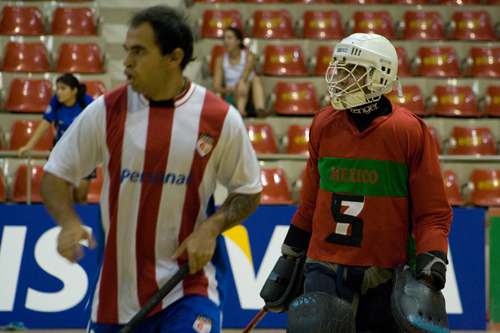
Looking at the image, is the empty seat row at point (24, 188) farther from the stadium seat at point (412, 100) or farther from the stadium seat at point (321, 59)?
the stadium seat at point (412, 100)

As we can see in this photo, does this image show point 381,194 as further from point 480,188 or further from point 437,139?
Result: point 437,139

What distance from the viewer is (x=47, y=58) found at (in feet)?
31.8

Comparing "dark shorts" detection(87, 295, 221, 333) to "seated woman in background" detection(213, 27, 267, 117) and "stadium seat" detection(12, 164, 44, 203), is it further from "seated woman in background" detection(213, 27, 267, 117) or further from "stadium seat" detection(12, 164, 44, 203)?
"seated woman in background" detection(213, 27, 267, 117)

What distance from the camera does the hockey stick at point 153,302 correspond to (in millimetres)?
2541

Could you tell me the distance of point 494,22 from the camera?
36.0ft

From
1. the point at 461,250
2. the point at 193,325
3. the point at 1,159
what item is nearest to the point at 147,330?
the point at 193,325

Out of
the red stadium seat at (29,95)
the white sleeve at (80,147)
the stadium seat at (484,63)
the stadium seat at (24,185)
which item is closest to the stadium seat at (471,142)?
the stadium seat at (484,63)

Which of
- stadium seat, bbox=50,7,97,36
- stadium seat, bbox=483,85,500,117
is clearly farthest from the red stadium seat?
stadium seat, bbox=483,85,500,117

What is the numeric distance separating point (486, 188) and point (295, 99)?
2689 mm

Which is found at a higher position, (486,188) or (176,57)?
(176,57)

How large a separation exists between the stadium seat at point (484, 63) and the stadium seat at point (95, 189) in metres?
5.57

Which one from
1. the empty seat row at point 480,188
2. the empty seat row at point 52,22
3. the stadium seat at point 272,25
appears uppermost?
the stadium seat at point 272,25

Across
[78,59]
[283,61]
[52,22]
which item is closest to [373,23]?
[283,61]

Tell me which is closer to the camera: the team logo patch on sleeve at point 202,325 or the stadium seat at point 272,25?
the team logo patch on sleeve at point 202,325
